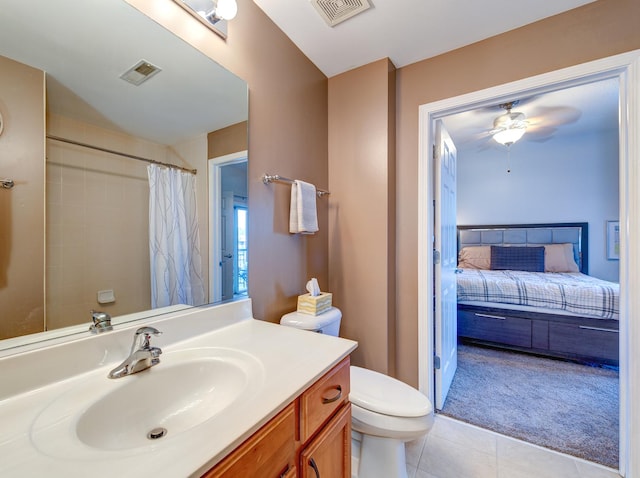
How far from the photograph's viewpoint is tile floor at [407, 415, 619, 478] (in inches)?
54.4

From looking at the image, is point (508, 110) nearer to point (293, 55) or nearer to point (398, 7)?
point (398, 7)

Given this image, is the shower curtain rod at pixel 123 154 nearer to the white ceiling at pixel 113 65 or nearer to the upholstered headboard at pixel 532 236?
the white ceiling at pixel 113 65

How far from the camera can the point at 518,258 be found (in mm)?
3734

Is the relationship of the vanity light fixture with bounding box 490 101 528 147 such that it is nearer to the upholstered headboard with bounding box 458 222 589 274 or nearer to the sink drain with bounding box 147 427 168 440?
the upholstered headboard with bounding box 458 222 589 274

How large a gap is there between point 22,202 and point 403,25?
181 centimetres

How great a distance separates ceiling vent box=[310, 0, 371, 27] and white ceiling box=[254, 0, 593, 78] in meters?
0.03

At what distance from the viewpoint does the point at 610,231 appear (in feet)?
11.4

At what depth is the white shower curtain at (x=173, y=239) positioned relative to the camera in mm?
976

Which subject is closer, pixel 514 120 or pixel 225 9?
pixel 225 9

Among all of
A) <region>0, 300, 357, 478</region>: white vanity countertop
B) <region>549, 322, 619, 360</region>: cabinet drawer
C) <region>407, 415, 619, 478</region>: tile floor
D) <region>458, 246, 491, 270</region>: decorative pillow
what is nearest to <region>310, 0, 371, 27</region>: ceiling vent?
<region>0, 300, 357, 478</region>: white vanity countertop

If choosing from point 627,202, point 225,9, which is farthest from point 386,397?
point 225,9

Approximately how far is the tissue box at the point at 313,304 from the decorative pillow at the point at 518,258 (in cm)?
336

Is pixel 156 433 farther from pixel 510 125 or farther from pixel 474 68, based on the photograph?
pixel 510 125

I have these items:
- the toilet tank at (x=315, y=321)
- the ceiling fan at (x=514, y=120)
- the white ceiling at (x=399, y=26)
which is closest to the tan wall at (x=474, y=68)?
the white ceiling at (x=399, y=26)
